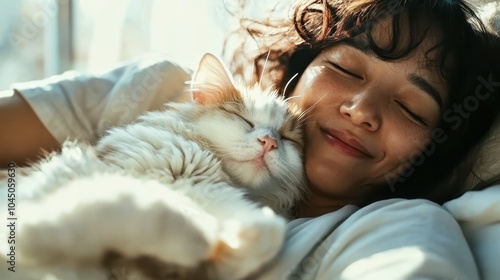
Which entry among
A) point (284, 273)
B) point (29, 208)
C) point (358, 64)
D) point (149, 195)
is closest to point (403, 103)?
point (358, 64)

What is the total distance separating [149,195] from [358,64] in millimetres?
712

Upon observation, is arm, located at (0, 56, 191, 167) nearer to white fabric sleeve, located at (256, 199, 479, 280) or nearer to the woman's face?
the woman's face

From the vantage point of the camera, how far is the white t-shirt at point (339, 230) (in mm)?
825

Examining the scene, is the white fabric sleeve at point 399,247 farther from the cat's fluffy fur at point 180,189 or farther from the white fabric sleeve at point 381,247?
the cat's fluffy fur at point 180,189

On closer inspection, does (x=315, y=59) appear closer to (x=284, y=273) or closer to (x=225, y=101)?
(x=225, y=101)

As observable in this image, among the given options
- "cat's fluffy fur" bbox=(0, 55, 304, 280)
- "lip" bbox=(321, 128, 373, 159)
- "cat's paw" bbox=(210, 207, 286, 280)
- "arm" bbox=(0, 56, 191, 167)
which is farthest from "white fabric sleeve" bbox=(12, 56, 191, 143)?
"cat's paw" bbox=(210, 207, 286, 280)

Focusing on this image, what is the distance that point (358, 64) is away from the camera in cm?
129

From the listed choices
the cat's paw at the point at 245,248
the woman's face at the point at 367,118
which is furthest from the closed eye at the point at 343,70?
the cat's paw at the point at 245,248

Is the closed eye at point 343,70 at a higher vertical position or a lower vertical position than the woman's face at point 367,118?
higher

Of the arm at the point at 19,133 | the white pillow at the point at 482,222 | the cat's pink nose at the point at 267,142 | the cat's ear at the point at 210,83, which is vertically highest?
the cat's ear at the point at 210,83

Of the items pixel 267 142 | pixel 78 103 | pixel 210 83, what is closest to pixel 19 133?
pixel 78 103

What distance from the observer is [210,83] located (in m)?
1.29

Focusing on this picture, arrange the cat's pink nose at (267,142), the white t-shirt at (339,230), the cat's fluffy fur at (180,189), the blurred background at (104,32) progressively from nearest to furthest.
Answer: the cat's fluffy fur at (180,189), the white t-shirt at (339,230), the cat's pink nose at (267,142), the blurred background at (104,32)

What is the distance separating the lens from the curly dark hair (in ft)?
4.21
